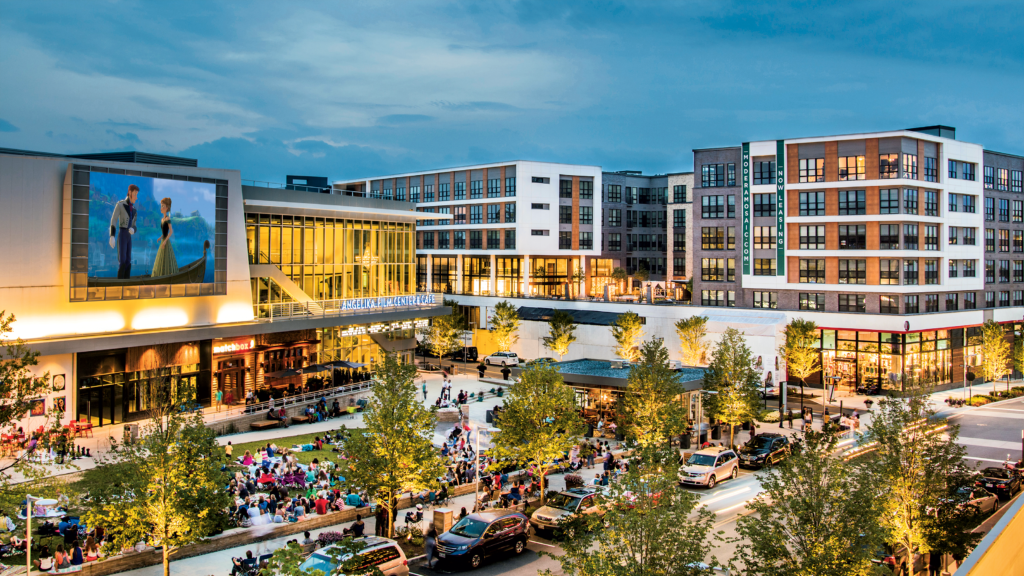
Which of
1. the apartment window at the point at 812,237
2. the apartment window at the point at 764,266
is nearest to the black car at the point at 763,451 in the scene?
the apartment window at the point at 764,266

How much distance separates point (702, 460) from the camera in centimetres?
3706

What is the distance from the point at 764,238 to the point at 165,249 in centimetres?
5299

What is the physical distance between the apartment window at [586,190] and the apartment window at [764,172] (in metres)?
25.5

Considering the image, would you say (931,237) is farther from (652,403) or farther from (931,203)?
(652,403)

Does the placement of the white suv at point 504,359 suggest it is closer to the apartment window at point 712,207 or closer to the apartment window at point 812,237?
the apartment window at point 712,207

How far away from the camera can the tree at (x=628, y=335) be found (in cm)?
6644

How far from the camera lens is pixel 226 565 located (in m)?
24.3

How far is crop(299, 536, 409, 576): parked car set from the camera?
20413mm

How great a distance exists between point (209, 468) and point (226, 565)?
14.6ft

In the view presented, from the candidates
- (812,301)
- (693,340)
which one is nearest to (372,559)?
(693,340)

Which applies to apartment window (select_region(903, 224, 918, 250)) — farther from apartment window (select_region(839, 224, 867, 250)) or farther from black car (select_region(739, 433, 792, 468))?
black car (select_region(739, 433, 792, 468))

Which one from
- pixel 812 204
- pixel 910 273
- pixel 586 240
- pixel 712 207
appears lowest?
pixel 910 273

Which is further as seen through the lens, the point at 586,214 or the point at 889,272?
the point at 586,214

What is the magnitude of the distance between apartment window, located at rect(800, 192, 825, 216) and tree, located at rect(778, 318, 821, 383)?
442 inches
